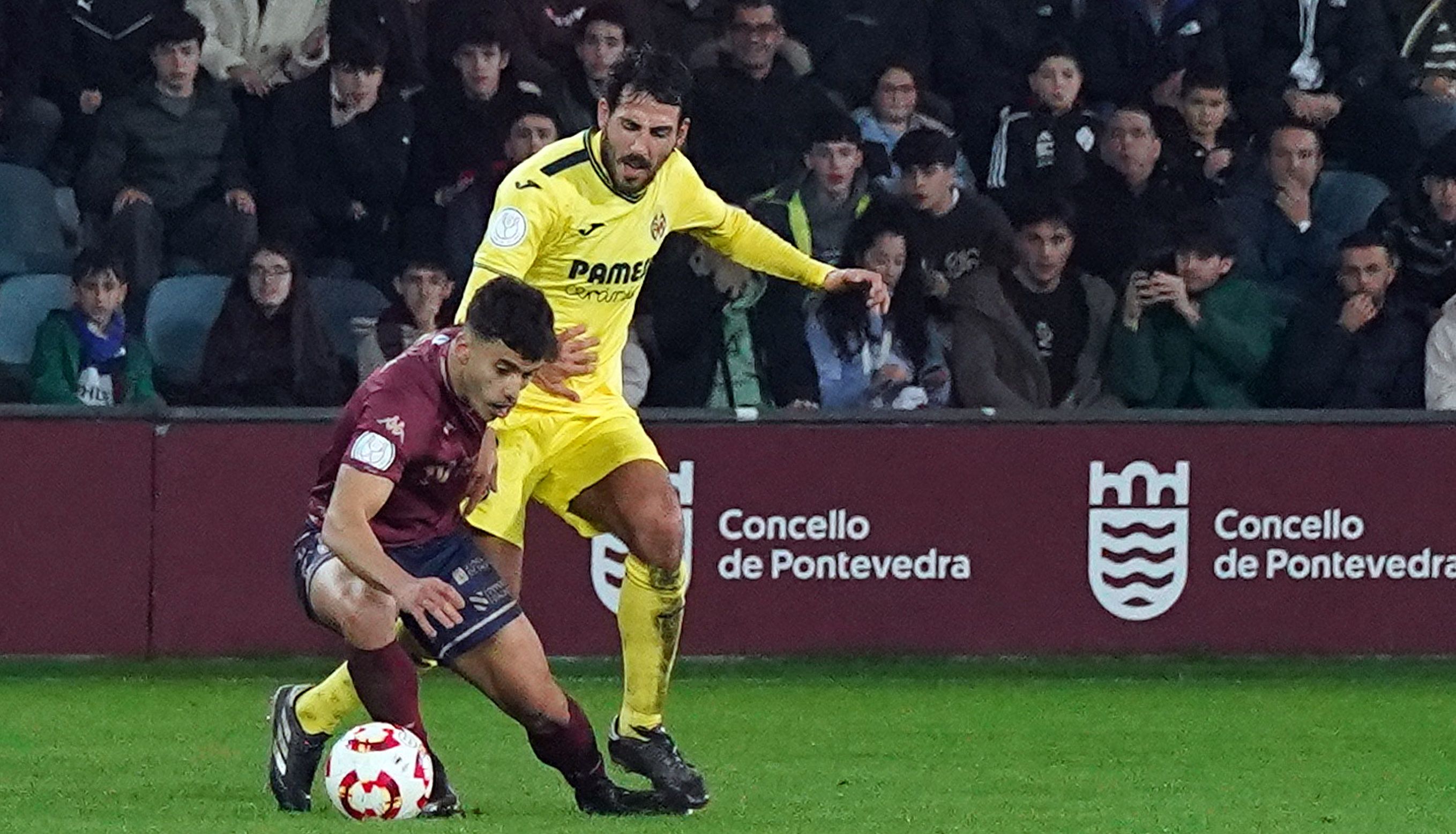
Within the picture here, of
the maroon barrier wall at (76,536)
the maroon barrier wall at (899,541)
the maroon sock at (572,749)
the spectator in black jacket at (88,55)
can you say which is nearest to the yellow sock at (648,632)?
the maroon sock at (572,749)

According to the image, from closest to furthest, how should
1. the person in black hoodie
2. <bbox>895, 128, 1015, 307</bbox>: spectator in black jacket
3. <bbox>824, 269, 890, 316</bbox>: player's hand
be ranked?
1. <bbox>824, 269, 890, 316</bbox>: player's hand
2. the person in black hoodie
3. <bbox>895, 128, 1015, 307</bbox>: spectator in black jacket

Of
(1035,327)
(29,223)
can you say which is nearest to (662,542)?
(1035,327)

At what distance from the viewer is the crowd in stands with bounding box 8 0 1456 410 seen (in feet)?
37.1

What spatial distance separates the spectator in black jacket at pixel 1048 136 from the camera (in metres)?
12.1

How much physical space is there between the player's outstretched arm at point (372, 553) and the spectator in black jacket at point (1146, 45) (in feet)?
23.0

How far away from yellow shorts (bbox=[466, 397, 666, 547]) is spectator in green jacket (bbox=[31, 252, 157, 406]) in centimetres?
374

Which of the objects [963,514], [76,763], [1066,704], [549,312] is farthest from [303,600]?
[963,514]

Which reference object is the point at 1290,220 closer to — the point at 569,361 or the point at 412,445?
the point at 569,361

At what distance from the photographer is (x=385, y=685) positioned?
6707 mm

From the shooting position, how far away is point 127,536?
1067 centimetres

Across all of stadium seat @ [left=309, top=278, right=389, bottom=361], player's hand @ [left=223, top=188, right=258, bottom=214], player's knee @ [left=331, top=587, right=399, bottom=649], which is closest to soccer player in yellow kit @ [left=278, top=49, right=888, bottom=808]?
player's knee @ [left=331, top=587, right=399, bottom=649]

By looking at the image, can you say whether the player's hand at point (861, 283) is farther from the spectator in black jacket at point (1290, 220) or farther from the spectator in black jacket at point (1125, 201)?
the spectator in black jacket at point (1290, 220)

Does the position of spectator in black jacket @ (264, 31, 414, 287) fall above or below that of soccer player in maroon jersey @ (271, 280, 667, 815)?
above

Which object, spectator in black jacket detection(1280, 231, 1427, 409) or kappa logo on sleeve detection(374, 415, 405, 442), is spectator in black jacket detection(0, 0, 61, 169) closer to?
spectator in black jacket detection(1280, 231, 1427, 409)
